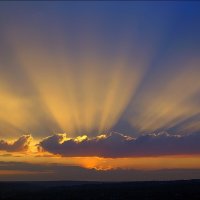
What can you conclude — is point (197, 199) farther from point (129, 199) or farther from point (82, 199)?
point (82, 199)

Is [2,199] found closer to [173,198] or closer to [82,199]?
[82,199]

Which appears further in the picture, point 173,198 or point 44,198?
point 44,198

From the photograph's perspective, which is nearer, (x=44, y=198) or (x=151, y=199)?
(x=151, y=199)

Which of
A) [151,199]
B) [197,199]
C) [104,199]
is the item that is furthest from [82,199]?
[197,199]

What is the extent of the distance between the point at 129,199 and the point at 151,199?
612 centimetres

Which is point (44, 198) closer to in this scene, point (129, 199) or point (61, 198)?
point (61, 198)

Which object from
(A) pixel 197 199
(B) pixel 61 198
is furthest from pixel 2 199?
(A) pixel 197 199

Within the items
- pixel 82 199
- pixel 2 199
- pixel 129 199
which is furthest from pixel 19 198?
pixel 129 199

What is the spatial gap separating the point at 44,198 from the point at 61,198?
5.00m

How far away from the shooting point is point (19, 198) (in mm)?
126625

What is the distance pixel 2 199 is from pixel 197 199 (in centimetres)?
5286

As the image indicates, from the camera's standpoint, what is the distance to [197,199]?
113188 mm

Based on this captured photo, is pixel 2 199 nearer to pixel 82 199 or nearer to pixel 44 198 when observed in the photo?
pixel 44 198

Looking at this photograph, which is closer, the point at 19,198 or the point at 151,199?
the point at 151,199
